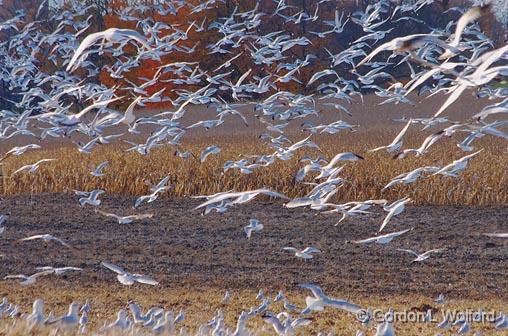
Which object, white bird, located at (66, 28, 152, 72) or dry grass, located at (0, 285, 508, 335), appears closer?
white bird, located at (66, 28, 152, 72)

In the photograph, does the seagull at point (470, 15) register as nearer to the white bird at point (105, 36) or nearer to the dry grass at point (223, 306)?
the white bird at point (105, 36)

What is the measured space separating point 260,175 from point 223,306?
9.98 meters

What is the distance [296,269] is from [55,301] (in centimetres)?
321

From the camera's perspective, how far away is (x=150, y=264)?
490 inches

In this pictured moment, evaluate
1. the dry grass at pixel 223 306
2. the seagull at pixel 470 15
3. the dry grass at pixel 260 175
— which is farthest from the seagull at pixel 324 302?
the dry grass at pixel 260 175

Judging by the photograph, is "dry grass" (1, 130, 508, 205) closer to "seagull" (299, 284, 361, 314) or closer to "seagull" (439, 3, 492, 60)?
"seagull" (299, 284, 361, 314)

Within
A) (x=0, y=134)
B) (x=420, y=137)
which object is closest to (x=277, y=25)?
(x=420, y=137)

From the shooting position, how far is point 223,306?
973 cm

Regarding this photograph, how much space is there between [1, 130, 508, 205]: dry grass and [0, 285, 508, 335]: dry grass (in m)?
7.94

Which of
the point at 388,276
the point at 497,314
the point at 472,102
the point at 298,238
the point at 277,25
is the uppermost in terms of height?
the point at 497,314

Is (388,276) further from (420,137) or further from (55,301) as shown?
(420,137)

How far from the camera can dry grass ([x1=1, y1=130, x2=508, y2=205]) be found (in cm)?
1811

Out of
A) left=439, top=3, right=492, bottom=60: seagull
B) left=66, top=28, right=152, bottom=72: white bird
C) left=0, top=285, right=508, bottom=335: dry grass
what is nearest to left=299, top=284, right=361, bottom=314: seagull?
left=0, top=285, right=508, bottom=335: dry grass

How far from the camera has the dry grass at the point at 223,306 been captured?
336 inches
